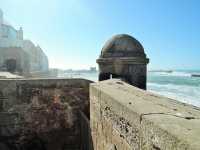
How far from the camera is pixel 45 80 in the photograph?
246 inches

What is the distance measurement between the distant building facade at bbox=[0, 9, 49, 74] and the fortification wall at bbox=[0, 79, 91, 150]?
46.7 ft

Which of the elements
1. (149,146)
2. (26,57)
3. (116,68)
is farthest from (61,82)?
(26,57)

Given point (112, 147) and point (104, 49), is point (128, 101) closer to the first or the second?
point (112, 147)

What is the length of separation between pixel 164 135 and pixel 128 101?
1061mm

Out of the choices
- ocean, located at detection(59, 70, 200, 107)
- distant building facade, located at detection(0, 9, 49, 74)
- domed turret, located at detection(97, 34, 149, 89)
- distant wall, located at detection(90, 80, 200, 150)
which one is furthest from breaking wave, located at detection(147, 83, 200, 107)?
distant wall, located at detection(90, 80, 200, 150)

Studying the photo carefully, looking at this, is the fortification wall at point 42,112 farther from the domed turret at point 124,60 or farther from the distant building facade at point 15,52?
the distant building facade at point 15,52

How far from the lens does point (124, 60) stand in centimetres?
662

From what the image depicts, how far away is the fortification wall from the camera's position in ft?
19.5

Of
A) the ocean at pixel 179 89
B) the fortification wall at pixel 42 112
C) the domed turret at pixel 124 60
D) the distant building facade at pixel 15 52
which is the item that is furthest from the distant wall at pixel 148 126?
the ocean at pixel 179 89

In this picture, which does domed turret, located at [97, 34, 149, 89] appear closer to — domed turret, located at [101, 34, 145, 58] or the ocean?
domed turret, located at [101, 34, 145, 58]

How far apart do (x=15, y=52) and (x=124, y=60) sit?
69.0ft

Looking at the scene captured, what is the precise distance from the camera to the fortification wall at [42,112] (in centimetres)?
594

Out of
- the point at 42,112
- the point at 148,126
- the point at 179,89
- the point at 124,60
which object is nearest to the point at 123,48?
the point at 124,60

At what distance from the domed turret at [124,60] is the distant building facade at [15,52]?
14.3 m
